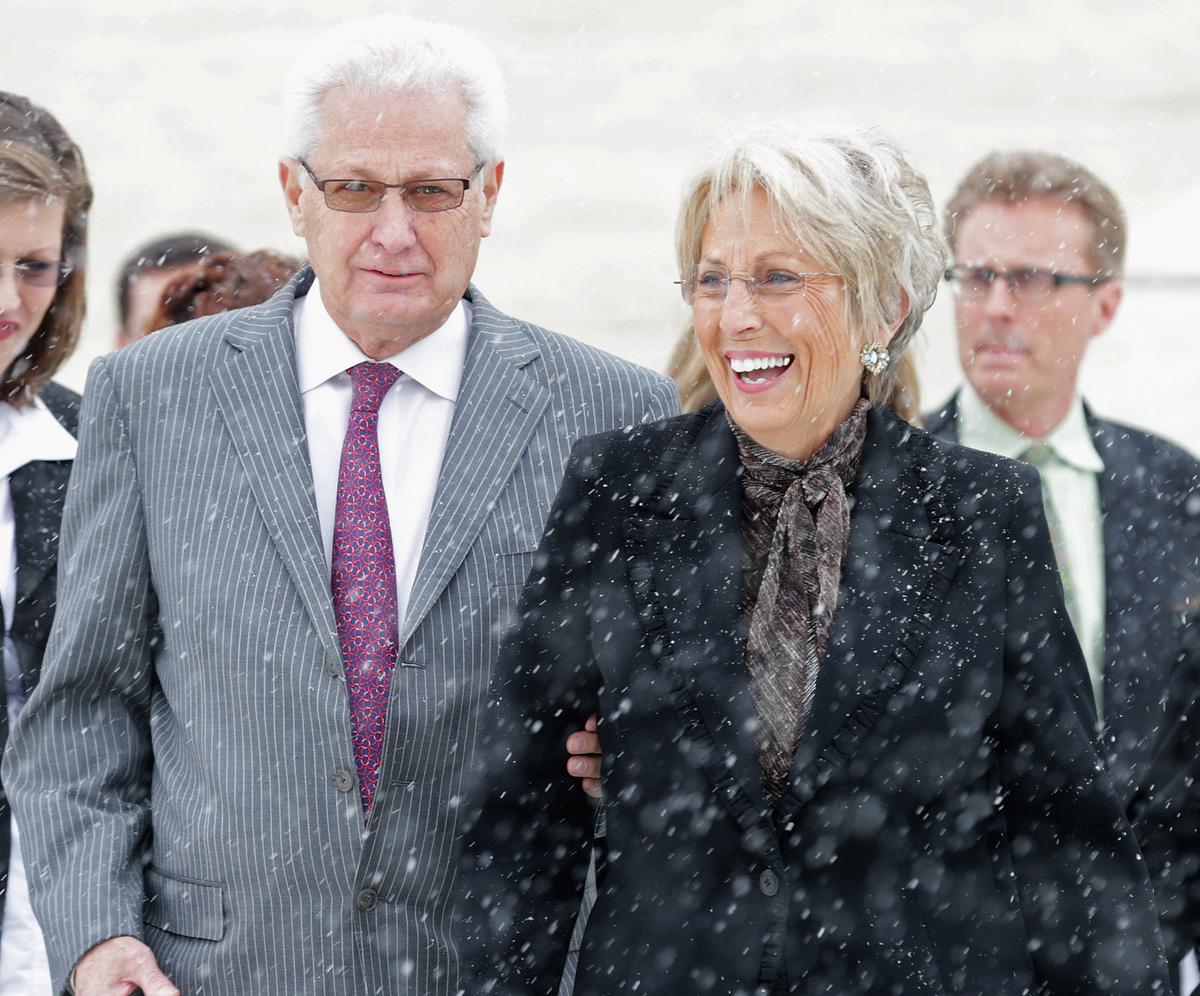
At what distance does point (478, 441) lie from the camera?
10.6 feet

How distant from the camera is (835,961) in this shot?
2.76 metres

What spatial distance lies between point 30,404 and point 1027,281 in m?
2.41

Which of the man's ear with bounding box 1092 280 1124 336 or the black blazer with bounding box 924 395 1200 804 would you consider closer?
the black blazer with bounding box 924 395 1200 804

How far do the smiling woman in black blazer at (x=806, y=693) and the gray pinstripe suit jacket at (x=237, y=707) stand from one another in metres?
0.20

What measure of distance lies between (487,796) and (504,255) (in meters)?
9.00

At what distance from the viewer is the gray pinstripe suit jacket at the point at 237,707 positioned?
120 inches

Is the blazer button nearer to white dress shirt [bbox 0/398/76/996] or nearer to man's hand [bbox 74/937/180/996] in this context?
man's hand [bbox 74/937/180/996]

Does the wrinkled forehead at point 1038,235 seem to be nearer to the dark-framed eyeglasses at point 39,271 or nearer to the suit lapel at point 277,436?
the suit lapel at point 277,436

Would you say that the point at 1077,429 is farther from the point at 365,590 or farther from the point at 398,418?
the point at 365,590

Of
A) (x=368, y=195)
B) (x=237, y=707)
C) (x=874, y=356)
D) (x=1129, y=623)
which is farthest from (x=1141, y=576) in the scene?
(x=237, y=707)

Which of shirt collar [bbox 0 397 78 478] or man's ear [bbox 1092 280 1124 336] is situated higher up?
man's ear [bbox 1092 280 1124 336]

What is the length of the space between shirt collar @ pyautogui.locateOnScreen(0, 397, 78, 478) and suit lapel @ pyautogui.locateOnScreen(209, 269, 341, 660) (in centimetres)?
63

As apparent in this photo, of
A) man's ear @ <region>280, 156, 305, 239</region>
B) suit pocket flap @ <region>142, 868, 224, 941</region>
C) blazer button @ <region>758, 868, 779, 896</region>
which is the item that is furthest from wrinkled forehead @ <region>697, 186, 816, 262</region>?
suit pocket flap @ <region>142, 868, 224, 941</region>

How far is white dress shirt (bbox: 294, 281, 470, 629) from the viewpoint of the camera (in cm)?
317
